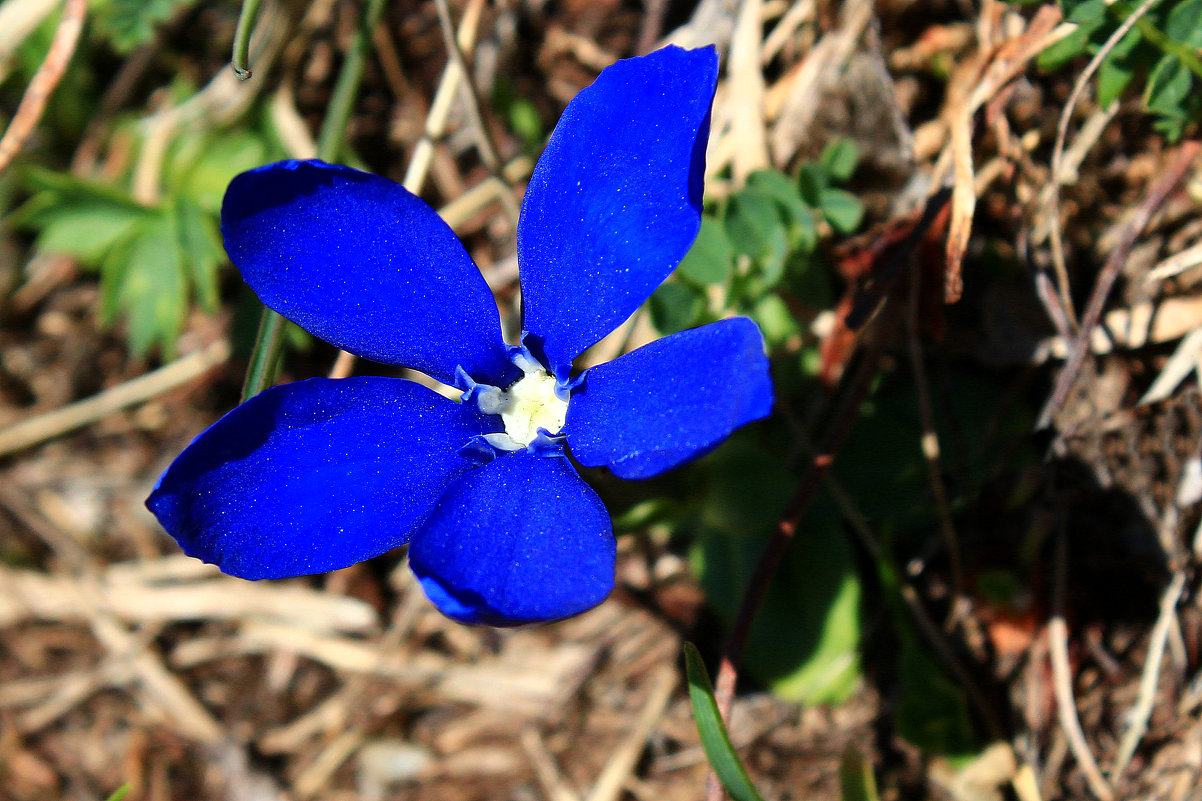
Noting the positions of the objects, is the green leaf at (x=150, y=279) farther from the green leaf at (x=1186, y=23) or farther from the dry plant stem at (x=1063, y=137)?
the green leaf at (x=1186, y=23)

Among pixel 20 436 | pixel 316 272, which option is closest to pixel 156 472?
pixel 20 436

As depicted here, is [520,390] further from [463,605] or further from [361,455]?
[463,605]

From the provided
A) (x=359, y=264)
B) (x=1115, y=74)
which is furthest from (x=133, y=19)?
(x=1115, y=74)

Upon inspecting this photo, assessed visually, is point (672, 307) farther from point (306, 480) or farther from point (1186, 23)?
point (1186, 23)

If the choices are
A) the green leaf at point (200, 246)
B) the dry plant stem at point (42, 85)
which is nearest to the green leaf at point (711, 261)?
the green leaf at point (200, 246)

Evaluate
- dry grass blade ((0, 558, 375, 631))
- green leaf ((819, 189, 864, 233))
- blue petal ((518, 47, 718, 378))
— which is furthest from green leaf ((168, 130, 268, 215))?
green leaf ((819, 189, 864, 233))

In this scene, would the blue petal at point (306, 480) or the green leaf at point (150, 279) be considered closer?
the blue petal at point (306, 480)
